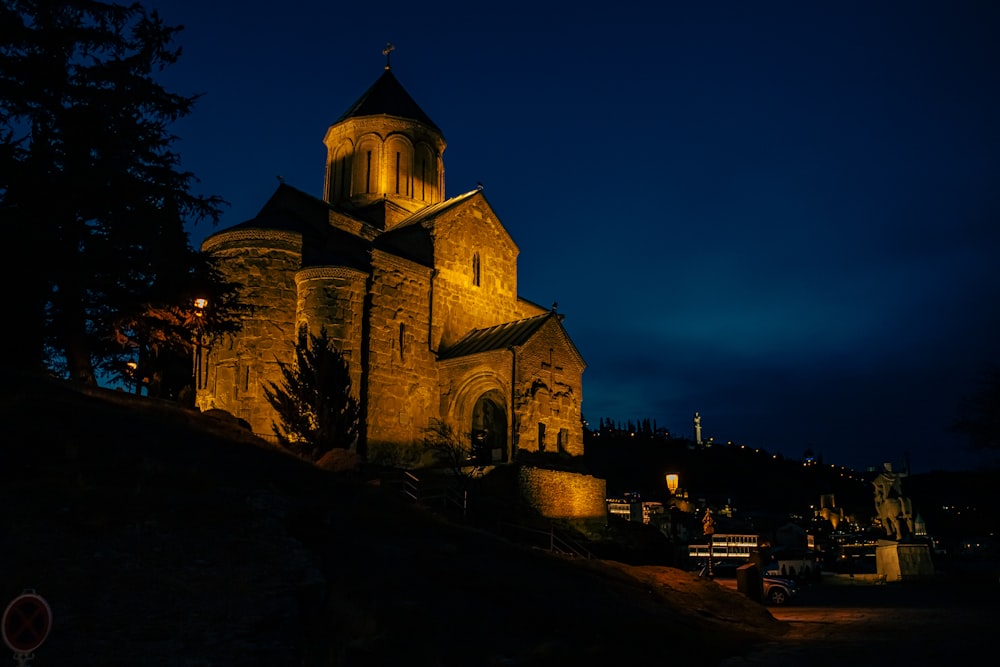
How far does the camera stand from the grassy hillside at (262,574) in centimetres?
780

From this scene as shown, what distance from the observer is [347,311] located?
24594mm

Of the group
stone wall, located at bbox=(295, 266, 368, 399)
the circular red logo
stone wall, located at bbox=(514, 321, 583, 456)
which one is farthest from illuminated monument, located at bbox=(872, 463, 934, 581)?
the circular red logo

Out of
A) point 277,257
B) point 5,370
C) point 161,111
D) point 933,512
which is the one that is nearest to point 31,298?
point 5,370

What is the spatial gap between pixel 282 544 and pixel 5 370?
829 centimetres

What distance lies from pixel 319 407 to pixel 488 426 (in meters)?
9.74

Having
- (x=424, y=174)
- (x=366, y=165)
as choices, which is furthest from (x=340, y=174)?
(x=424, y=174)

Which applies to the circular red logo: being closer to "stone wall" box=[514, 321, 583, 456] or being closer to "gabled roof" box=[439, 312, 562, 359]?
"stone wall" box=[514, 321, 583, 456]

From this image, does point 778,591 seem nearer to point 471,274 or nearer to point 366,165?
point 471,274

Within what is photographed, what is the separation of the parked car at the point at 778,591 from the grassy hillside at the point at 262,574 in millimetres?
3325

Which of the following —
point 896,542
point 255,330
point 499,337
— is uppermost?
point 499,337

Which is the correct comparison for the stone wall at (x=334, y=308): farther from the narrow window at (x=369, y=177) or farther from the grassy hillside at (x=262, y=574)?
the grassy hillside at (x=262, y=574)

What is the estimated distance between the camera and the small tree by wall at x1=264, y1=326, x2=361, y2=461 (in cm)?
1947

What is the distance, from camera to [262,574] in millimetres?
9320

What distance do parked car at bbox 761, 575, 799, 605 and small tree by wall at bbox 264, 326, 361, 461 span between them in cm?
1026
